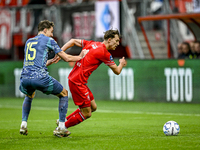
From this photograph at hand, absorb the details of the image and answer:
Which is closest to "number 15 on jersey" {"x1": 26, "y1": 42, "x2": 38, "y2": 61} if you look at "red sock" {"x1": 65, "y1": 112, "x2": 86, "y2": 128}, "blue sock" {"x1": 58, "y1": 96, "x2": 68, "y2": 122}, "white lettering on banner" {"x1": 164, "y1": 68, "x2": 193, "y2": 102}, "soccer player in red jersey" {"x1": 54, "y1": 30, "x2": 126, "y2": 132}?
"soccer player in red jersey" {"x1": 54, "y1": 30, "x2": 126, "y2": 132}

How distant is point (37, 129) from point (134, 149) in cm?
319

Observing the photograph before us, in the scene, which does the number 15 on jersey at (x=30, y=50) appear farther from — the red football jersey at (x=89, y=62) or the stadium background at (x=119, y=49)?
the stadium background at (x=119, y=49)

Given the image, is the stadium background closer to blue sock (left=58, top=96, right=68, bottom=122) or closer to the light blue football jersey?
blue sock (left=58, top=96, right=68, bottom=122)

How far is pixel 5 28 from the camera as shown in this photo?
75.9 ft

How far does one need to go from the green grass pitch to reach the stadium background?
3.38 ft

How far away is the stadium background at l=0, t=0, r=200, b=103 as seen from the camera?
49.1 feet

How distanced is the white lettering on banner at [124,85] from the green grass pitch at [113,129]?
1.25 m

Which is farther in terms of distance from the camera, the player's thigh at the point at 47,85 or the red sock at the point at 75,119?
the red sock at the point at 75,119

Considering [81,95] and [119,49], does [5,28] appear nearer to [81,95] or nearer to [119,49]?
[119,49]

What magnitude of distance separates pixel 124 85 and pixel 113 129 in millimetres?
7069

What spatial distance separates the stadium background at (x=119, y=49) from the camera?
1498cm

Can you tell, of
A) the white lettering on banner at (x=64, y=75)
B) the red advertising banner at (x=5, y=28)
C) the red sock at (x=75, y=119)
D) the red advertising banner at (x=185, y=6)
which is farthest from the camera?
the red advertising banner at (x=5, y=28)

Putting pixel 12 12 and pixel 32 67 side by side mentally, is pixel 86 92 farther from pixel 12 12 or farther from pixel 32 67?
pixel 12 12

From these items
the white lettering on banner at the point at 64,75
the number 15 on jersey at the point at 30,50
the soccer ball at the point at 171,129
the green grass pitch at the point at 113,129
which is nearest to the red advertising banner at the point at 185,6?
the green grass pitch at the point at 113,129
